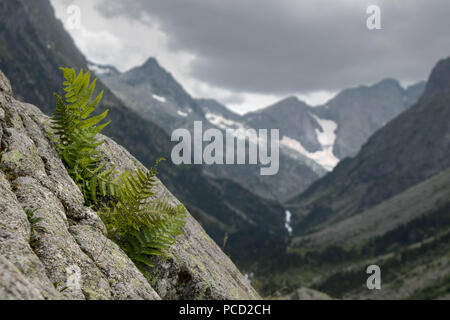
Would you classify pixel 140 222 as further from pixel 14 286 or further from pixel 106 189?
pixel 14 286

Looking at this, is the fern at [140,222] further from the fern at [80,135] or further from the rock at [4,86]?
the rock at [4,86]

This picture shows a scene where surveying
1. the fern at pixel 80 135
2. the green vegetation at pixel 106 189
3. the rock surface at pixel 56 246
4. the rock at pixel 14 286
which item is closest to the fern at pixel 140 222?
the green vegetation at pixel 106 189

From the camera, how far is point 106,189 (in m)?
6.74

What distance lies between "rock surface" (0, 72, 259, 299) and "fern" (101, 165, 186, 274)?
364 mm

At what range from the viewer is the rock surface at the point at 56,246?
153 inches

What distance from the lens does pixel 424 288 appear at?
14738cm

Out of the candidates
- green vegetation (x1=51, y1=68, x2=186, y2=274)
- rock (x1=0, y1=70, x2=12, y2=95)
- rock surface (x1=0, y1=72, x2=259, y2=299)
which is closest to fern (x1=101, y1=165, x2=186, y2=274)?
green vegetation (x1=51, y1=68, x2=186, y2=274)

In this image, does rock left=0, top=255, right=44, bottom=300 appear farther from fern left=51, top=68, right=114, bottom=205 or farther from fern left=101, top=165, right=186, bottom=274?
fern left=51, top=68, right=114, bottom=205

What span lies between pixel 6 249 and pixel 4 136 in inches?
100

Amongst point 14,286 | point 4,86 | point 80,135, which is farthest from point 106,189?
point 14,286

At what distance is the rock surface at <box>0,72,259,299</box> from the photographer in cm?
389

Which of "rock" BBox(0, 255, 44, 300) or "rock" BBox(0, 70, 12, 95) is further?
"rock" BBox(0, 70, 12, 95)

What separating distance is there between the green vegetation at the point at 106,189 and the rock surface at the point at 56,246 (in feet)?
1.12
